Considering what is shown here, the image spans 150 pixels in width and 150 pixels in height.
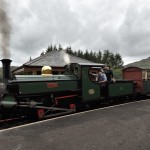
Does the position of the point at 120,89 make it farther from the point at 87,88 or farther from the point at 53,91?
the point at 53,91

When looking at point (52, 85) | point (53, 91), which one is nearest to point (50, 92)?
point (53, 91)

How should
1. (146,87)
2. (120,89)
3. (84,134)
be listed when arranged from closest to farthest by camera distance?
(84,134)
(120,89)
(146,87)

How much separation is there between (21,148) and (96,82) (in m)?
6.47

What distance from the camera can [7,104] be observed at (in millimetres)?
8188

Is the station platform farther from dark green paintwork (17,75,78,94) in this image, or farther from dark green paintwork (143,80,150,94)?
dark green paintwork (143,80,150,94)

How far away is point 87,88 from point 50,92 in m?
1.98

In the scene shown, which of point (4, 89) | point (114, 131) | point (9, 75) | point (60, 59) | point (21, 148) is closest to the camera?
point (21, 148)

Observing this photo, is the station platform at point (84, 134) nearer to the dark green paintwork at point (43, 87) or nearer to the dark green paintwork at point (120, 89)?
the dark green paintwork at point (43, 87)

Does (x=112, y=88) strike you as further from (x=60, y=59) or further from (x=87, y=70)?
(x=60, y=59)

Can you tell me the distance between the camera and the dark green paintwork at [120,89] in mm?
11695

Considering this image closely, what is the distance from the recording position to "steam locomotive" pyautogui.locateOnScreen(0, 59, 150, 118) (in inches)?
332

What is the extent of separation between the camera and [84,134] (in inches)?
248

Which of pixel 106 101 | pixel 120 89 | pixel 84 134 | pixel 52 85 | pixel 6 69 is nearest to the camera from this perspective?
pixel 84 134

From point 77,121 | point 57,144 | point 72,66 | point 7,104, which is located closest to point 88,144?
point 57,144
